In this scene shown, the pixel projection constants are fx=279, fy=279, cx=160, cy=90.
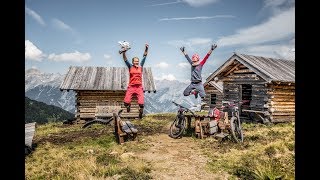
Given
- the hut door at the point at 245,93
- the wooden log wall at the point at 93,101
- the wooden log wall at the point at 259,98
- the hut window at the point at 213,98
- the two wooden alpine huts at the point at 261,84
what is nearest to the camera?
the two wooden alpine huts at the point at 261,84

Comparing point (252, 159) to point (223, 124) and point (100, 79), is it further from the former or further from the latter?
point (100, 79)

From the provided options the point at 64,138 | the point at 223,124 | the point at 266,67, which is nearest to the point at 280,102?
the point at 266,67

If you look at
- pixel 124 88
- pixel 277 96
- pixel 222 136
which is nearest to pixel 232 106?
pixel 222 136

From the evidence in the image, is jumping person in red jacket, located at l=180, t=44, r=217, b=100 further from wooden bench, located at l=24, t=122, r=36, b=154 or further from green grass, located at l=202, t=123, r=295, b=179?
wooden bench, located at l=24, t=122, r=36, b=154

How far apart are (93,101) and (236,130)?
13.1 meters

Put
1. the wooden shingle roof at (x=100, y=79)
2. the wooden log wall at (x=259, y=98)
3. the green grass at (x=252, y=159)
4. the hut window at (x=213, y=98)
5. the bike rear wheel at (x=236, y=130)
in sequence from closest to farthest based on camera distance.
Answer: the green grass at (x=252, y=159) < the bike rear wheel at (x=236, y=130) < the wooden log wall at (x=259, y=98) < the wooden shingle roof at (x=100, y=79) < the hut window at (x=213, y=98)

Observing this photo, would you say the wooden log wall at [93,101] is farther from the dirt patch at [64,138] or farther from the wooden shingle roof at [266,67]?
the wooden shingle roof at [266,67]

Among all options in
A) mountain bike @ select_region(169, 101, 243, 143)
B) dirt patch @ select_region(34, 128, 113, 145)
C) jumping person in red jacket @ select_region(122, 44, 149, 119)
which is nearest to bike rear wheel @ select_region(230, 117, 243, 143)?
mountain bike @ select_region(169, 101, 243, 143)

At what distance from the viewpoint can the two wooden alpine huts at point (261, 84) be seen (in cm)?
1792

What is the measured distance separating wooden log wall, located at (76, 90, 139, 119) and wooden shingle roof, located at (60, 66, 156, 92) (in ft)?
1.54

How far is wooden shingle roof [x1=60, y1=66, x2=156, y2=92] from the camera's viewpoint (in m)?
21.3

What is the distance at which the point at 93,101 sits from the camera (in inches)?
837

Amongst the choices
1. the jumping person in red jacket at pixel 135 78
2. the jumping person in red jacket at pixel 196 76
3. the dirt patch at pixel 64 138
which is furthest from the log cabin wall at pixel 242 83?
the jumping person in red jacket at pixel 135 78

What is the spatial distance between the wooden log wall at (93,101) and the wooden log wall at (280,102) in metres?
10.0
